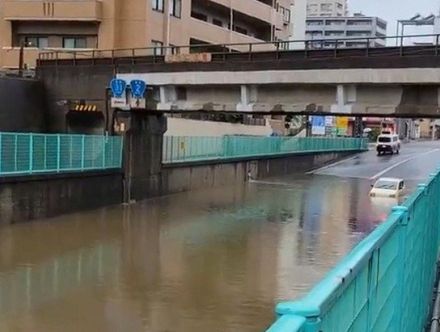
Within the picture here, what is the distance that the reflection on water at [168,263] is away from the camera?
43.9 feet

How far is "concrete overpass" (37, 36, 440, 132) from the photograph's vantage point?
23672 millimetres

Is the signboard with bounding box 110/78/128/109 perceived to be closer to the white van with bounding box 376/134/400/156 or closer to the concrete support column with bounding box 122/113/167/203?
the concrete support column with bounding box 122/113/167/203

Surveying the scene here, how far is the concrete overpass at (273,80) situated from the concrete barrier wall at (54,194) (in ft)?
14.0

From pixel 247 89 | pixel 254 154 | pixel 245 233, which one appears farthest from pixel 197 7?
pixel 245 233

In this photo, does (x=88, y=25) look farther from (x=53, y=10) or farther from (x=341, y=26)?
(x=341, y=26)

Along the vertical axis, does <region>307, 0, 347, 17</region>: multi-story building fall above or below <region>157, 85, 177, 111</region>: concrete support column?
above

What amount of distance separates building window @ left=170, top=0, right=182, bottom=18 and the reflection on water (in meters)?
18.6

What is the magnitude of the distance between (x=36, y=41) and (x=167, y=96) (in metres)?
20.2

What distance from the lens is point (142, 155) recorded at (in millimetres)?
34469

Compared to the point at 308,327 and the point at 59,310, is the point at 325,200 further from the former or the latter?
the point at 308,327

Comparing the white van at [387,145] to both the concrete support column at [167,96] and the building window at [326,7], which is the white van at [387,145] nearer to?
the concrete support column at [167,96]

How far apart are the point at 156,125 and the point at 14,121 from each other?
6909 millimetres

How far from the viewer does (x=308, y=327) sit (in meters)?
1.97

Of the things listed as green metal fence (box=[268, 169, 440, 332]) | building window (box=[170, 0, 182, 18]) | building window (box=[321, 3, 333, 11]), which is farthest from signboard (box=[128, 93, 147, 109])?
building window (box=[321, 3, 333, 11])
